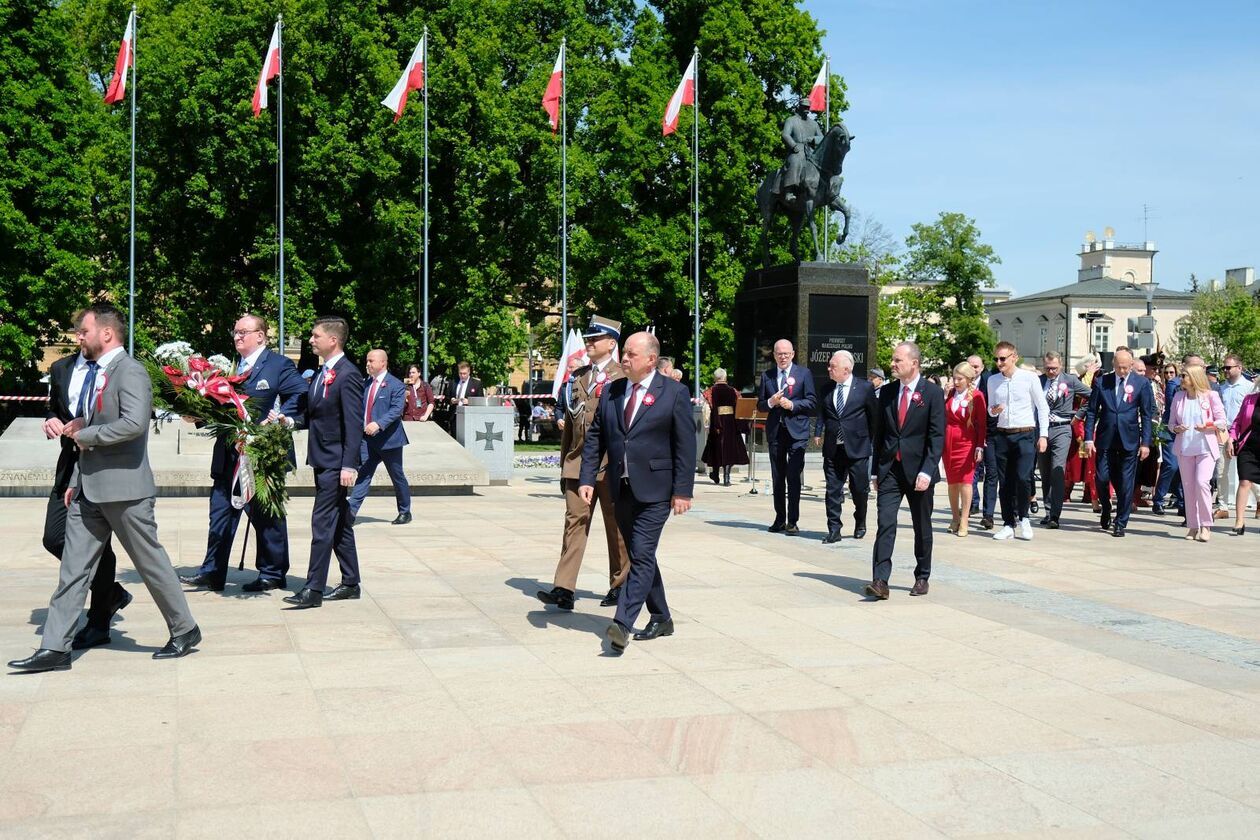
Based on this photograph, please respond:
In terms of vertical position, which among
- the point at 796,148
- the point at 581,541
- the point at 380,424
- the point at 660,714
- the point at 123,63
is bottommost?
the point at 660,714

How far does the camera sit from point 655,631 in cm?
775

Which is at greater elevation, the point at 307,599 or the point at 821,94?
the point at 821,94

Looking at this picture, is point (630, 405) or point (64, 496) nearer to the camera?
point (64, 496)

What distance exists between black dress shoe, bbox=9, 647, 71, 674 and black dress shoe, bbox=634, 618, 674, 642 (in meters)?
3.11

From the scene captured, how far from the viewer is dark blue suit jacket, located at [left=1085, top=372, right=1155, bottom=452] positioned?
14.0m

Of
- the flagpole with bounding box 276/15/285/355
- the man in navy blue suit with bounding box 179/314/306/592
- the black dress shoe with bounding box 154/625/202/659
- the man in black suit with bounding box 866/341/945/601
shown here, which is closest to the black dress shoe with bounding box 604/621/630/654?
the black dress shoe with bounding box 154/625/202/659

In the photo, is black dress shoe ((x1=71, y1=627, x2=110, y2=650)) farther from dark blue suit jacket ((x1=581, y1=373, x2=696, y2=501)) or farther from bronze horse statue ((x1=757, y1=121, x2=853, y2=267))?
bronze horse statue ((x1=757, y1=121, x2=853, y2=267))

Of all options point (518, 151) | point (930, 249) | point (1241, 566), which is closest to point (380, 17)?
point (518, 151)

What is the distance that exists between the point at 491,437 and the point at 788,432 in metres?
7.87

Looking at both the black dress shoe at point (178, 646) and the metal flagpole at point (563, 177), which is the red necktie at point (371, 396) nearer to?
the black dress shoe at point (178, 646)

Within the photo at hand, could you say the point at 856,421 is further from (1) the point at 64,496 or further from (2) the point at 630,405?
(1) the point at 64,496

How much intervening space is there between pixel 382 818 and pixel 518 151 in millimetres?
34292

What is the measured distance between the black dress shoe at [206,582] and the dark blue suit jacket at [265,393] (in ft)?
2.38

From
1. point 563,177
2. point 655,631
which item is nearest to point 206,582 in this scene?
point 655,631
